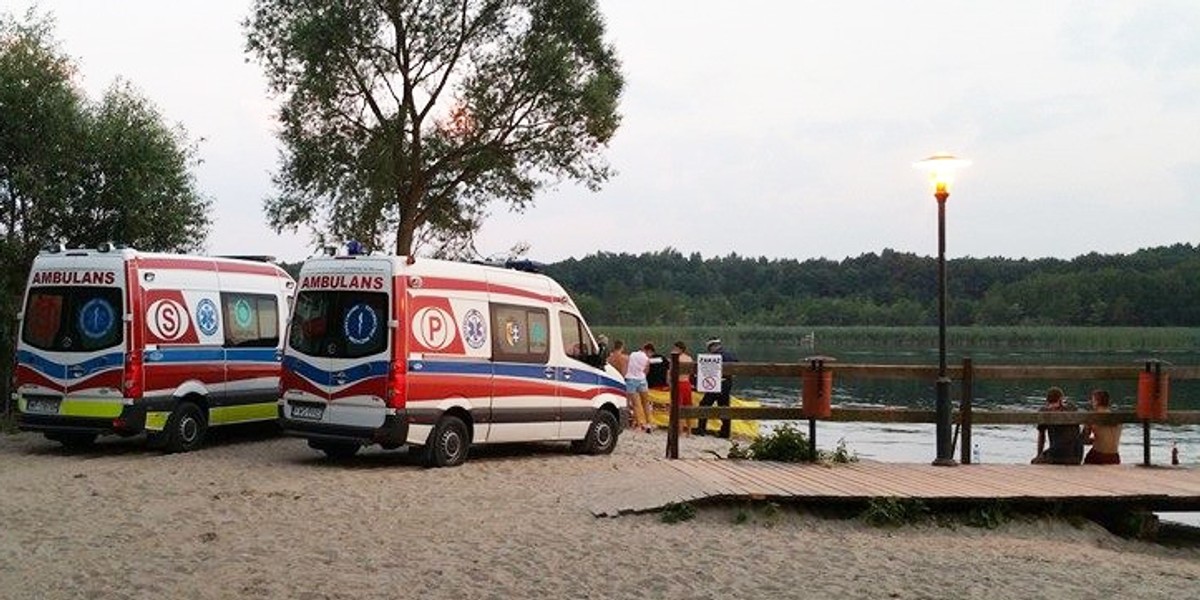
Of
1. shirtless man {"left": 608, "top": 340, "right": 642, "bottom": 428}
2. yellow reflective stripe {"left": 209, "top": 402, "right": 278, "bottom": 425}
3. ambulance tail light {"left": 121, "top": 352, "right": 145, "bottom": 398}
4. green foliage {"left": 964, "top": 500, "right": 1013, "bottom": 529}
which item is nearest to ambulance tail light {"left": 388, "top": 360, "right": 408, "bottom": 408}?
ambulance tail light {"left": 121, "top": 352, "right": 145, "bottom": 398}

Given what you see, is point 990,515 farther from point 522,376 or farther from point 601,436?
point 601,436

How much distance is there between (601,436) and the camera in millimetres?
16250

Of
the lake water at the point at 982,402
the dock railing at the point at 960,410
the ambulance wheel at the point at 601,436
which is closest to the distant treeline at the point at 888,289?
the lake water at the point at 982,402

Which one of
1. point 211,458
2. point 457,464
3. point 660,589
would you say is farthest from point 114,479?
point 660,589

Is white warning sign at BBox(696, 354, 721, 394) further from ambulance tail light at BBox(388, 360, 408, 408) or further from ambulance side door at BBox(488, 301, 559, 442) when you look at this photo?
ambulance tail light at BBox(388, 360, 408, 408)

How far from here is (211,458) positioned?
15.2 m

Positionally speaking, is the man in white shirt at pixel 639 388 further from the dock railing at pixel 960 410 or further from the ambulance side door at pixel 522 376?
the dock railing at pixel 960 410

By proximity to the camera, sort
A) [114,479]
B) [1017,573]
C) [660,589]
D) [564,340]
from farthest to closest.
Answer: [564,340] → [114,479] → [1017,573] → [660,589]

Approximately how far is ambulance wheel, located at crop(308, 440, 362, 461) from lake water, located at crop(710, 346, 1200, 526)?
7.38 meters

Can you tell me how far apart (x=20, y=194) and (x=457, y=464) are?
40.7ft

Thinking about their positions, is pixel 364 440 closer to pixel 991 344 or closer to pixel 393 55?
pixel 393 55

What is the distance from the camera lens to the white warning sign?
54.5 feet

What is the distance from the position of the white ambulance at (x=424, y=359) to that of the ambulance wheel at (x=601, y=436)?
406 millimetres

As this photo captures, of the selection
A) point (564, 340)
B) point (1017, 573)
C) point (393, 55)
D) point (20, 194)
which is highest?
point (393, 55)
